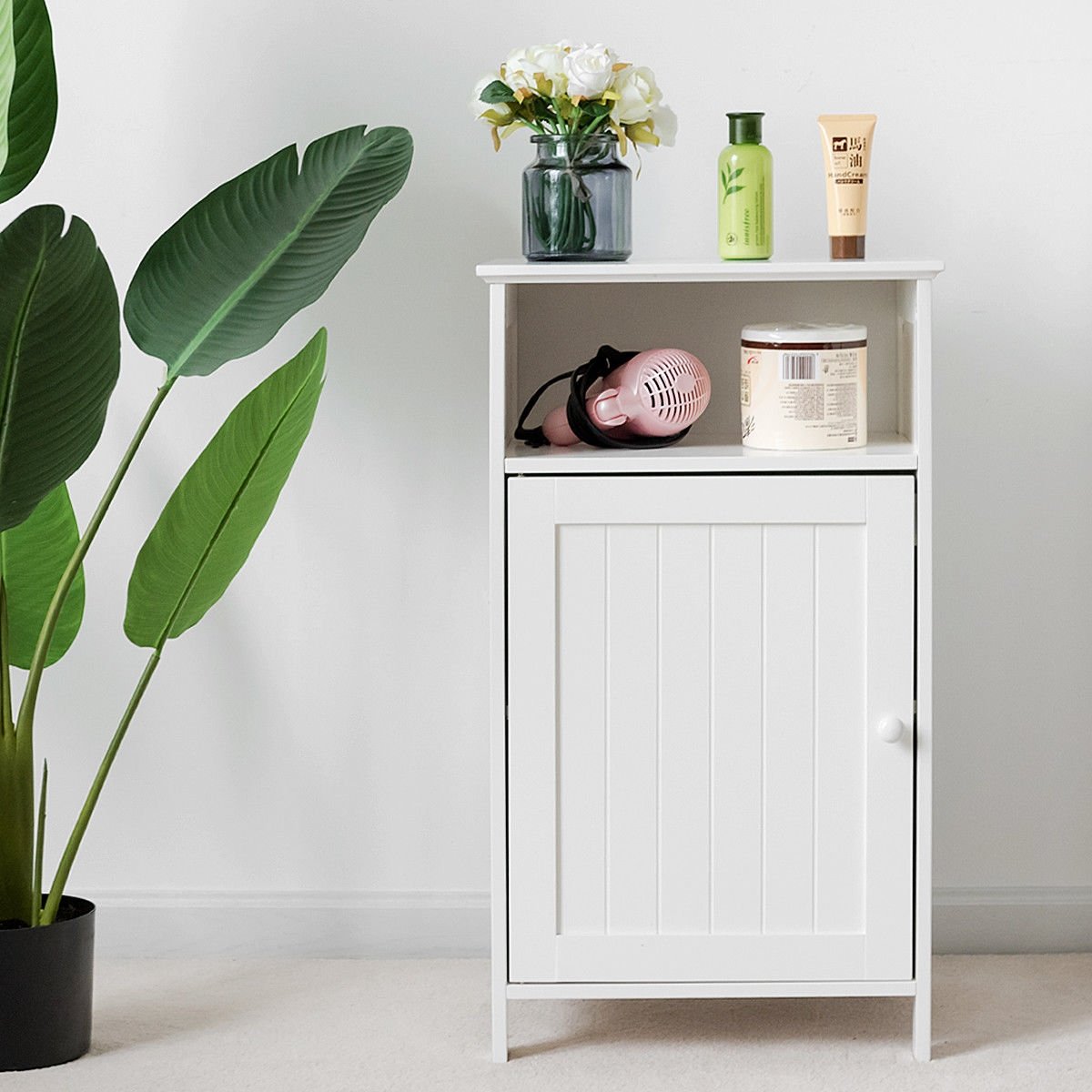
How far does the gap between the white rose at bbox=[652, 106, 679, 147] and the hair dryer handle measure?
0.34m

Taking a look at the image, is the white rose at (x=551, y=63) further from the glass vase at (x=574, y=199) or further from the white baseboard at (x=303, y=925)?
the white baseboard at (x=303, y=925)

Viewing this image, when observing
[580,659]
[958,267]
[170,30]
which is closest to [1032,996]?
[580,659]

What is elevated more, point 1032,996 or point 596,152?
point 596,152

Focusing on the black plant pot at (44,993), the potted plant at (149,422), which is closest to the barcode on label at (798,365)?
the potted plant at (149,422)

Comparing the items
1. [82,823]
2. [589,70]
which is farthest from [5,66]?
[82,823]

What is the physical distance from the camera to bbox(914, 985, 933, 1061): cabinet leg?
1668 mm

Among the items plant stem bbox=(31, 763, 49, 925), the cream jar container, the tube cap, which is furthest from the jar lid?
plant stem bbox=(31, 763, 49, 925)

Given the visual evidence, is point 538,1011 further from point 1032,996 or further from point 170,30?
point 170,30

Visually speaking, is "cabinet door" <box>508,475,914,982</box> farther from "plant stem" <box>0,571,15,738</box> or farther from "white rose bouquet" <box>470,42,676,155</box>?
"plant stem" <box>0,571,15,738</box>

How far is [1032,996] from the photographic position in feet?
6.10

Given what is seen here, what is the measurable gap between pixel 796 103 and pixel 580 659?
81 centimetres

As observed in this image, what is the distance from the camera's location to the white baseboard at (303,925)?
2025 mm

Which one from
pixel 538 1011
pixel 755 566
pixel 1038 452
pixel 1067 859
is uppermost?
pixel 1038 452

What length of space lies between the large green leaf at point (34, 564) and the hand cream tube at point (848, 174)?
38.8 inches
